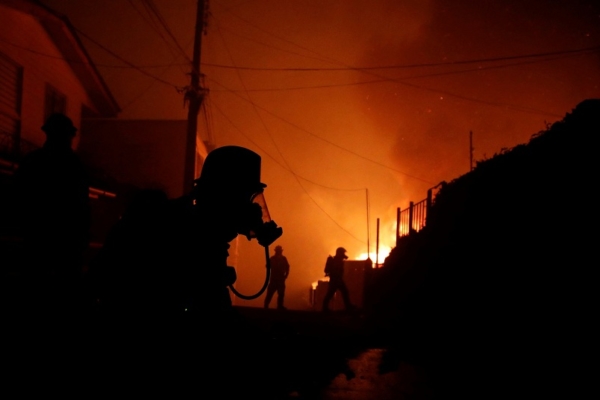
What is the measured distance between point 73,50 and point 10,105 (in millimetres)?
3548

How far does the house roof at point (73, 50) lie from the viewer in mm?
10974

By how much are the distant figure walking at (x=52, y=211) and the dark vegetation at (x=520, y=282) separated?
384 centimetres

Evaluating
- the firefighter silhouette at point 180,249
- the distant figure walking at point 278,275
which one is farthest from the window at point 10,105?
the firefighter silhouette at point 180,249

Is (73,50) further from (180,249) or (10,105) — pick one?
(180,249)

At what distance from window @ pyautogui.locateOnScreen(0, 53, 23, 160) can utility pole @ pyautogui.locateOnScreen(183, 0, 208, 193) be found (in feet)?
15.7

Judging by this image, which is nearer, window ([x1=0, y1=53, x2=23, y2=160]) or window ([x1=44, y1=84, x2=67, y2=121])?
window ([x1=0, y1=53, x2=23, y2=160])

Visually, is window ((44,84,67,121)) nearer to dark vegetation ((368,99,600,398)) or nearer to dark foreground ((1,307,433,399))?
dark vegetation ((368,99,600,398))

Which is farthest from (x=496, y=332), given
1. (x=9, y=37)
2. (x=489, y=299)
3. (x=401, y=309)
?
(x=9, y=37)

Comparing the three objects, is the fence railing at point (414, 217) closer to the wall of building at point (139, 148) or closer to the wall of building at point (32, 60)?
the wall of building at point (32, 60)

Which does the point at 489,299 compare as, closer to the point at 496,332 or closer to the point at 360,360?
the point at 496,332

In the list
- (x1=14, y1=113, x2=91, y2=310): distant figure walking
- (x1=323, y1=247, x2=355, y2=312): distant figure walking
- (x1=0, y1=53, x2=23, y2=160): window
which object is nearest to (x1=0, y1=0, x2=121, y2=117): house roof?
(x1=0, y1=53, x2=23, y2=160): window

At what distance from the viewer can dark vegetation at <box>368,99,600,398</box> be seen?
4523 millimetres

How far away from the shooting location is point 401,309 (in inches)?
389

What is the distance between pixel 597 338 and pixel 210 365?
14.0 feet
